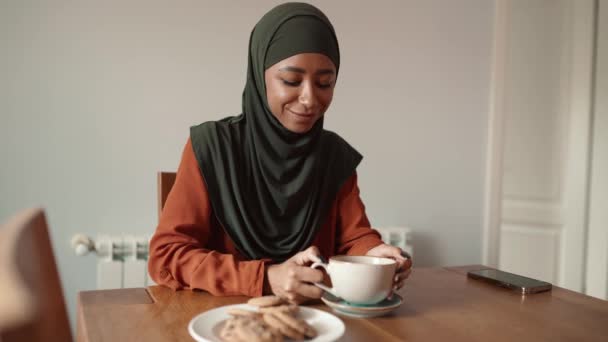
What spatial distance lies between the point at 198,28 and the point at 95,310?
Answer: 146 cm

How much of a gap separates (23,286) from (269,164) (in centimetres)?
94

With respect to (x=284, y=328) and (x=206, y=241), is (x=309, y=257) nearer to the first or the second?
(x=284, y=328)

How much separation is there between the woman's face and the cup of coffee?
1.33 ft

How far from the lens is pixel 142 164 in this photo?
6.37 ft

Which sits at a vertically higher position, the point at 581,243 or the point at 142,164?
the point at 142,164

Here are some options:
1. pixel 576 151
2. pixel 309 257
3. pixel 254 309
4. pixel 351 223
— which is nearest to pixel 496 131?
pixel 576 151

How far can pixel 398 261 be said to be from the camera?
2.99ft

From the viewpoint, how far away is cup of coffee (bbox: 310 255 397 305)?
74 cm

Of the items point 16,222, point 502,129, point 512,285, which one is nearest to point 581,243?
point 502,129

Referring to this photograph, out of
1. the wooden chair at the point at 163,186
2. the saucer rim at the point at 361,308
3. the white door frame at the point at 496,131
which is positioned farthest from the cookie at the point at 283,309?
the white door frame at the point at 496,131

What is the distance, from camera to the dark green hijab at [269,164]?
3.62ft

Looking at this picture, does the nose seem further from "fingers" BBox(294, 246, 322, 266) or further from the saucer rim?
the saucer rim

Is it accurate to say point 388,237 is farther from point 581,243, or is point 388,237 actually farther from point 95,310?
point 95,310

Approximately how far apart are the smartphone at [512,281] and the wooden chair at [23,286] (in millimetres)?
805
